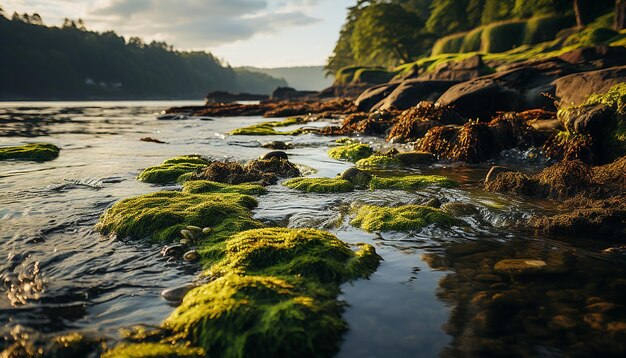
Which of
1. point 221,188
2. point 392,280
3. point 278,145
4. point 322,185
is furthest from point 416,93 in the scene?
point 392,280

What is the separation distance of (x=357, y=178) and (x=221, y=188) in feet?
9.98

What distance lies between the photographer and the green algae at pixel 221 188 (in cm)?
891

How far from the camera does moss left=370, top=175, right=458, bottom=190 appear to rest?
9.31 metres

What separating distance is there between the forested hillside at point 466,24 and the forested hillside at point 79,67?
86149mm

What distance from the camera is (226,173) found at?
10.4 m

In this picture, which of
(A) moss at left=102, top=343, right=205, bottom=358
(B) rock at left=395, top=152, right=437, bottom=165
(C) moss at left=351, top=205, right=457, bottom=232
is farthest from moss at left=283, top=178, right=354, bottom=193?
(A) moss at left=102, top=343, right=205, bottom=358

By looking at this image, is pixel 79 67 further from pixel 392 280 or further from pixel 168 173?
pixel 392 280

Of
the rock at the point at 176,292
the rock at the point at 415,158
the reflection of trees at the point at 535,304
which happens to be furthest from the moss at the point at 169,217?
the rock at the point at 415,158

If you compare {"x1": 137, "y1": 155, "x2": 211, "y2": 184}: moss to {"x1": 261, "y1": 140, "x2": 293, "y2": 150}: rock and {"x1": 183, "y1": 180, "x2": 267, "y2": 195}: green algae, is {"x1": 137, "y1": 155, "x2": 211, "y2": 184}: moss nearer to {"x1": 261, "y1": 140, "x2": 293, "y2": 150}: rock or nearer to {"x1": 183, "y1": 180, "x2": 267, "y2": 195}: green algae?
{"x1": 183, "y1": 180, "x2": 267, "y2": 195}: green algae

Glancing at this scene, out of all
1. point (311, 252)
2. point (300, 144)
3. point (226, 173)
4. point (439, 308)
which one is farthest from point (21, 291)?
point (300, 144)

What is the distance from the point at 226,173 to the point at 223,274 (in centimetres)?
604

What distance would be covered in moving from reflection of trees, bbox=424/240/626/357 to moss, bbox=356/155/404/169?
7.20 metres

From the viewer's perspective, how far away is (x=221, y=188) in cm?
912

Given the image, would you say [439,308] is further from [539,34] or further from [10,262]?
[539,34]
